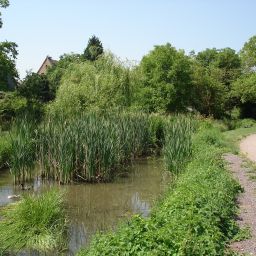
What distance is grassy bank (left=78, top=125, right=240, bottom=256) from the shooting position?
4758 millimetres

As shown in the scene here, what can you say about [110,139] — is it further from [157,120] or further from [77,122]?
[157,120]

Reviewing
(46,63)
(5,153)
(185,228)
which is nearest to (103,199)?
(5,153)

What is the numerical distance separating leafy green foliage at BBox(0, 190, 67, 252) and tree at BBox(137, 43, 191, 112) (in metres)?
22.3

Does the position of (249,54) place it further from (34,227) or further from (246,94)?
(34,227)

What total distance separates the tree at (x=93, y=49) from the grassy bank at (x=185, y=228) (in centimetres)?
3974

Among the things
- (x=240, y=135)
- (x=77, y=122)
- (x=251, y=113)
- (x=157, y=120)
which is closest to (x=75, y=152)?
(x=77, y=122)

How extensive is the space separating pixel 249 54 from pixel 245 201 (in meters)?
29.6

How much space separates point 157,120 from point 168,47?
13397 mm

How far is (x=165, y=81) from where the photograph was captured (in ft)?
102

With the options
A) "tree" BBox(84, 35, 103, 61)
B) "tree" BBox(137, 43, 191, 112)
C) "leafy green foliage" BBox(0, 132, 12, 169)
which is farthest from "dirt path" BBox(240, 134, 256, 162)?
"tree" BBox(84, 35, 103, 61)

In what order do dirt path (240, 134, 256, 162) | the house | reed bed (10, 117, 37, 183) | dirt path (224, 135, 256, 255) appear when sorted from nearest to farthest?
dirt path (224, 135, 256, 255) → reed bed (10, 117, 37, 183) → dirt path (240, 134, 256, 162) → the house

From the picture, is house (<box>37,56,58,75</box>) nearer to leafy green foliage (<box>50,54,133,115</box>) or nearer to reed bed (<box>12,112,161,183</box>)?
leafy green foliage (<box>50,54,133,115</box>)

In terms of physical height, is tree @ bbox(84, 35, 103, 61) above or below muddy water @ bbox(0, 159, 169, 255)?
above

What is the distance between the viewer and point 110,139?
12836 millimetres
